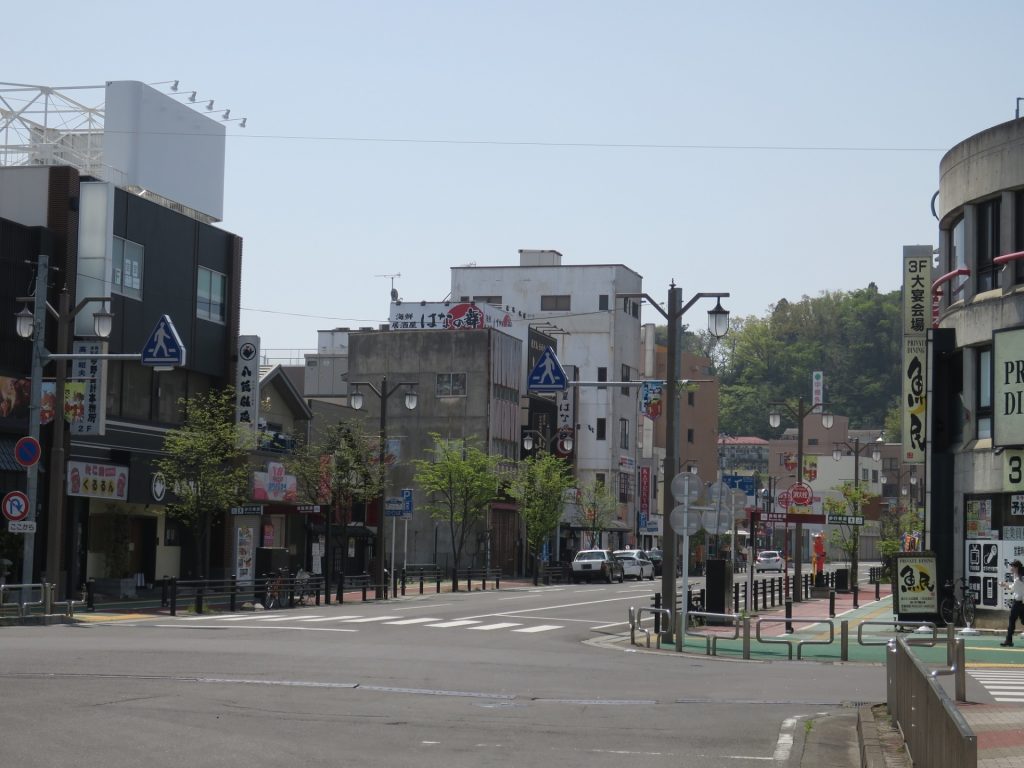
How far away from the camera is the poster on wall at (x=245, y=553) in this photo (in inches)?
2135

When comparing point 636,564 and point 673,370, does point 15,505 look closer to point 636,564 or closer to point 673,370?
point 673,370

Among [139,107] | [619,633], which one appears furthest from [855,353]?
[619,633]

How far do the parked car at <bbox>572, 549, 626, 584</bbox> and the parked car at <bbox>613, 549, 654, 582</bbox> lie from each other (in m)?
3.60

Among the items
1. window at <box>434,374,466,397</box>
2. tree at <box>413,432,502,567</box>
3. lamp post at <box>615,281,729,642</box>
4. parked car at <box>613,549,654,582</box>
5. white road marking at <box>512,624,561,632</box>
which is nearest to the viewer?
lamp post at <box>615,281,729,642</box>

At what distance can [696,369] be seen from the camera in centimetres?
12650

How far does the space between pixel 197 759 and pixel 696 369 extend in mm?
116206

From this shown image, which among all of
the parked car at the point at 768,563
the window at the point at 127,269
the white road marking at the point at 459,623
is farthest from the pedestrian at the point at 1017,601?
the parked car at the point at 768,563

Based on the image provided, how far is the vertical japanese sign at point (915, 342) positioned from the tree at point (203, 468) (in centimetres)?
1993

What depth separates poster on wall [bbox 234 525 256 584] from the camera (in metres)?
54.2

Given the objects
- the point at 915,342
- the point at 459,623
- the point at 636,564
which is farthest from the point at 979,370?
the point at 636,564

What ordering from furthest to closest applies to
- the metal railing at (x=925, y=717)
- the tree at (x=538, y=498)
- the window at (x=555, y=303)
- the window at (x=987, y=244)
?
1. the window at (x=555, y=303)
2. the tree at (x=538, y=498)
3. the window at (x=987, y=244)
4. the metal railing at (x=925, y=717)

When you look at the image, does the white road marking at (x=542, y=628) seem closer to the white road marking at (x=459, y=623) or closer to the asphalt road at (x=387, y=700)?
the white road marking at (x=459, y=623)

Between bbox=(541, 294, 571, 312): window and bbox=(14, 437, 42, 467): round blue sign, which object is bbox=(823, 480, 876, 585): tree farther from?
bbox=(541, 294, 571, 312): window

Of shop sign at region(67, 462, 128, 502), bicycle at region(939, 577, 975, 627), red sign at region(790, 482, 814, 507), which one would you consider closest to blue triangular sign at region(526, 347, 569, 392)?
bicycle at region(939, 577, 975, 627)
